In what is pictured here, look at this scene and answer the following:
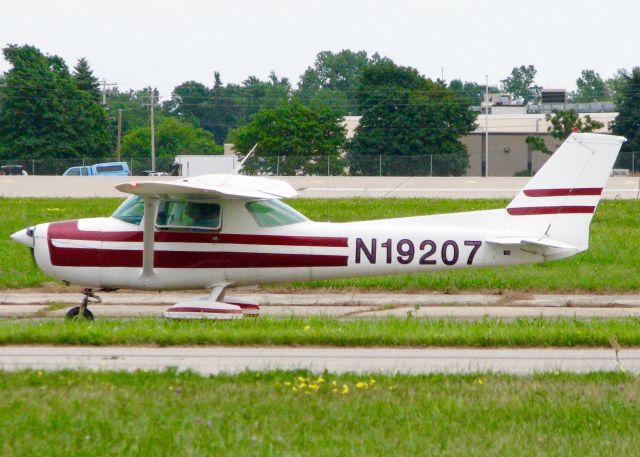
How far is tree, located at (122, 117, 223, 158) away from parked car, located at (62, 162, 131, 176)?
35955 mm

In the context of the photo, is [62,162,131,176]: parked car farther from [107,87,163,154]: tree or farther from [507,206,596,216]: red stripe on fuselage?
[507,206,596,216]: red stripe on fuselage

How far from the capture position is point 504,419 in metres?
7.43

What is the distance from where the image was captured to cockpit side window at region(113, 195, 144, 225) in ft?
47.2

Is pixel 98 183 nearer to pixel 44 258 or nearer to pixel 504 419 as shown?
pixel 44 258

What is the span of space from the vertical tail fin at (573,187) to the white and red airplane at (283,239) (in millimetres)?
13

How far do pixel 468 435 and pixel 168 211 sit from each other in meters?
8.02

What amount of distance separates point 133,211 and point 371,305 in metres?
4.25

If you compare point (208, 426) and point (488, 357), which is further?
point (488, 357)

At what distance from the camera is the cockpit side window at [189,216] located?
14.3 m

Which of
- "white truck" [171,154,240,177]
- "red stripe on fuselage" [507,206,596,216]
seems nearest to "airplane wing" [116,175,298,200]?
"red stripe on fuselage" [507,206,596,216]

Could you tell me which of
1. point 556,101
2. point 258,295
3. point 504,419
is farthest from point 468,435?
point 556,101

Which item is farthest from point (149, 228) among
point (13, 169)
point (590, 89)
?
point (590, 89)

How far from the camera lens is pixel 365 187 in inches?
1610

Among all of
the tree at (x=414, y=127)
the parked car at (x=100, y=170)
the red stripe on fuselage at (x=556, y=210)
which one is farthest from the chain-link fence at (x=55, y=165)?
the red stripe on fuselage at (x=556, y=210)
